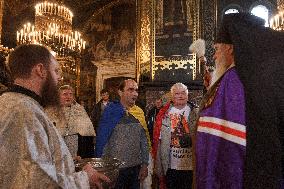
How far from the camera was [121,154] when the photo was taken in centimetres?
432

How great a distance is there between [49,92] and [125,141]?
2.36 meters

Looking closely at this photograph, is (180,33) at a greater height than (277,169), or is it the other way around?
(180,33)

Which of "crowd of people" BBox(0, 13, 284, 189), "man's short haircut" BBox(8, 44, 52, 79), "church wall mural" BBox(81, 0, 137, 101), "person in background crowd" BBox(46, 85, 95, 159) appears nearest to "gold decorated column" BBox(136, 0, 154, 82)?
"church wall mural" BBox(81, 0, 137, 101)

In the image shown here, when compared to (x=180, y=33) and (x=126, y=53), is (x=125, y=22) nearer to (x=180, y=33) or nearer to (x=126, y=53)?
(x=126, y=53)

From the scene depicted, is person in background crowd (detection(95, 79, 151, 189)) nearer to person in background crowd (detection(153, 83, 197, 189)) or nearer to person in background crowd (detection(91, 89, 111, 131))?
person in background crowd (detection(153, 83, 197, 189))

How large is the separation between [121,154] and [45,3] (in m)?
9.27

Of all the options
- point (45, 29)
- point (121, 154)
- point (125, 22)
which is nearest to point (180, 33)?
point (45, 29)

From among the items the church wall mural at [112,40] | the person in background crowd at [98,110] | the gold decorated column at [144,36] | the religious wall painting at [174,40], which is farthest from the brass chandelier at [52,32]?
the church wall mural at [112,40]

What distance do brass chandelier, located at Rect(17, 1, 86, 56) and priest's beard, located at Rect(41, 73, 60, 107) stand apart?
355 inches

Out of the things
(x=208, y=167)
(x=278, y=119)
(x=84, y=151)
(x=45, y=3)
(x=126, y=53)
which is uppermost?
(x=45, y=3)

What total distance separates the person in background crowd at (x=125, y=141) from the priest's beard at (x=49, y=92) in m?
2.23

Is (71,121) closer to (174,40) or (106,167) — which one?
(106,167)

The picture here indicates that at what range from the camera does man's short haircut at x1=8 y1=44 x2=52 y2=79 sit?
6.69 feet

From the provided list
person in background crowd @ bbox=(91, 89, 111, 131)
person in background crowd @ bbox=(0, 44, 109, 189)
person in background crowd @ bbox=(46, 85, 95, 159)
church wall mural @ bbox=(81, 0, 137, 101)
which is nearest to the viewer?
person in background crowd @ bbox=(0, 44, 109, 189)
